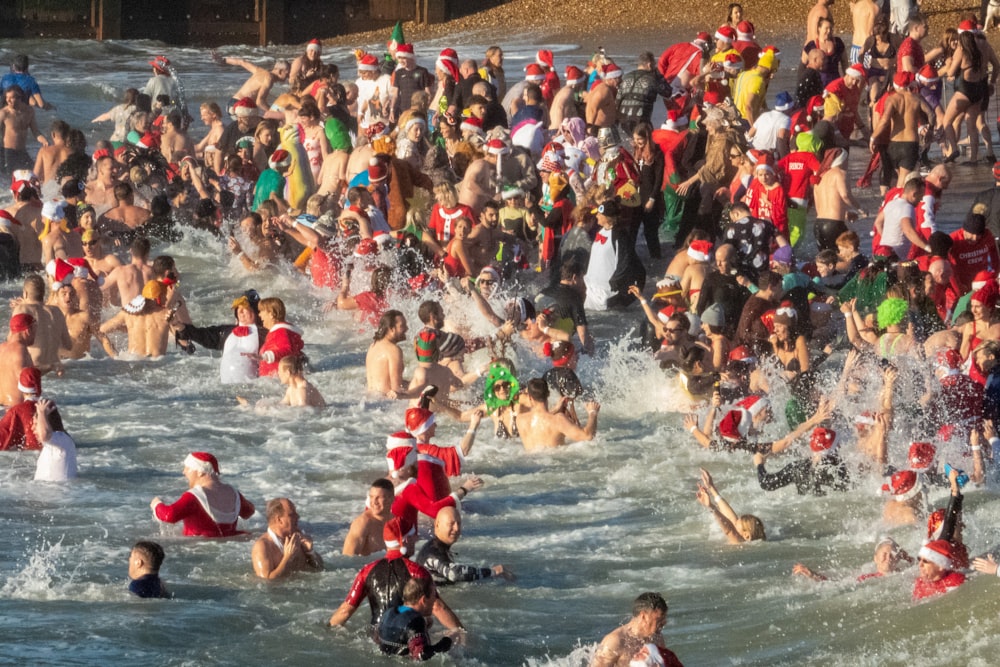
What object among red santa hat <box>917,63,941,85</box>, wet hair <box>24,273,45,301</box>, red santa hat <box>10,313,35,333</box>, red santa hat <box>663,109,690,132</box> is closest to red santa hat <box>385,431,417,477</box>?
red santa hat <box>10,313,35,333</box>

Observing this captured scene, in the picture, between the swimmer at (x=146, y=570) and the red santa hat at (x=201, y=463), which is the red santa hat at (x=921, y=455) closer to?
the red santa hat at (x=201, y=463)

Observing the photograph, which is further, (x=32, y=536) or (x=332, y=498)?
(x=332, y=498)

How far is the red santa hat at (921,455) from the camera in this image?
438 inches

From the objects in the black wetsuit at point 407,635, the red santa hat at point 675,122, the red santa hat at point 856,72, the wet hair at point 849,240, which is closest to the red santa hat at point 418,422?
the black wetsuit at point 407,635

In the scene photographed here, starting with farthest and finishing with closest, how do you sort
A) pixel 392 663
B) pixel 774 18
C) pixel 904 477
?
pixel 774 18 < pixel 904 477 < pixel 392 663

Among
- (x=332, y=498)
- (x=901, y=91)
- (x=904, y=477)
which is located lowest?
(x=332, y=498)

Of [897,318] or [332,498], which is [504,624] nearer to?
[332,498]

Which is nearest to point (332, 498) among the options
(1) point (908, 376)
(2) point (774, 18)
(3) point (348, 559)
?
(3) point (348, 559)

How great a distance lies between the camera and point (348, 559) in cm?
1123

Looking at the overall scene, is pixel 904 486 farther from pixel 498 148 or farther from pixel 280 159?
pixel 280 159

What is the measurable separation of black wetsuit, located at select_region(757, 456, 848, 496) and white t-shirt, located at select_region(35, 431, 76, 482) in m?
4.85

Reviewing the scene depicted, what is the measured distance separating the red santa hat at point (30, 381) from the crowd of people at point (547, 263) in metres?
0.04

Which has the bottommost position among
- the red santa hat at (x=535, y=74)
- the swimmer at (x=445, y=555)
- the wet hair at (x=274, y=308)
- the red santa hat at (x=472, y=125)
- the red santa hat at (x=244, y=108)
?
the swimmer at (x=445, y=555)

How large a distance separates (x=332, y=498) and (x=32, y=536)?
7.09 ft
